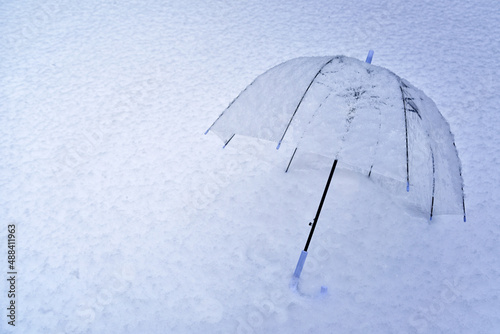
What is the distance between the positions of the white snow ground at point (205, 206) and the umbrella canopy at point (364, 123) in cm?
85

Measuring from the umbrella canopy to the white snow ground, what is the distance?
85cm

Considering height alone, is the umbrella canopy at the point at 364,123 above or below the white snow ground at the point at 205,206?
above

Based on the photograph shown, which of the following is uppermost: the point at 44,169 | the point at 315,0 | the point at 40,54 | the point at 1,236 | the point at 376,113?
the point at 315,0

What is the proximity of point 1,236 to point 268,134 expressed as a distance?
2.34m

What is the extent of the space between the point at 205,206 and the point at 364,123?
5.24 feet

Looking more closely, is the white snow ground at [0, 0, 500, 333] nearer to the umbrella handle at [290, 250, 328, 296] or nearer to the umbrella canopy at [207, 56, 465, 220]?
the umbrella handle at [290, 250, 328, 296]

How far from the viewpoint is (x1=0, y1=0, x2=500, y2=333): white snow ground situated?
2469 mm

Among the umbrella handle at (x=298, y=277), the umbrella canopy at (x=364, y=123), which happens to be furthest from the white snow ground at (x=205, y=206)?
the umbrella canopy at (x=364, y=123)

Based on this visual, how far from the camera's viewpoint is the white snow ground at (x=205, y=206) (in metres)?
2.47

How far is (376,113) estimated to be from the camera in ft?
6.52

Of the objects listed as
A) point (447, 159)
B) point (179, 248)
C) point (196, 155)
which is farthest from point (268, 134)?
point (196, 155)

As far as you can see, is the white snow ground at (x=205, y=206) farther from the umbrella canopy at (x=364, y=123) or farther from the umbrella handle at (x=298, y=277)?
the umbrella canopy at (x=364, y=123)

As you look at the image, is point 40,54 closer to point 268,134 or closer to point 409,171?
point 268,134

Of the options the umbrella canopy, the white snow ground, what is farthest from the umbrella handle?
the umbrella canopy
